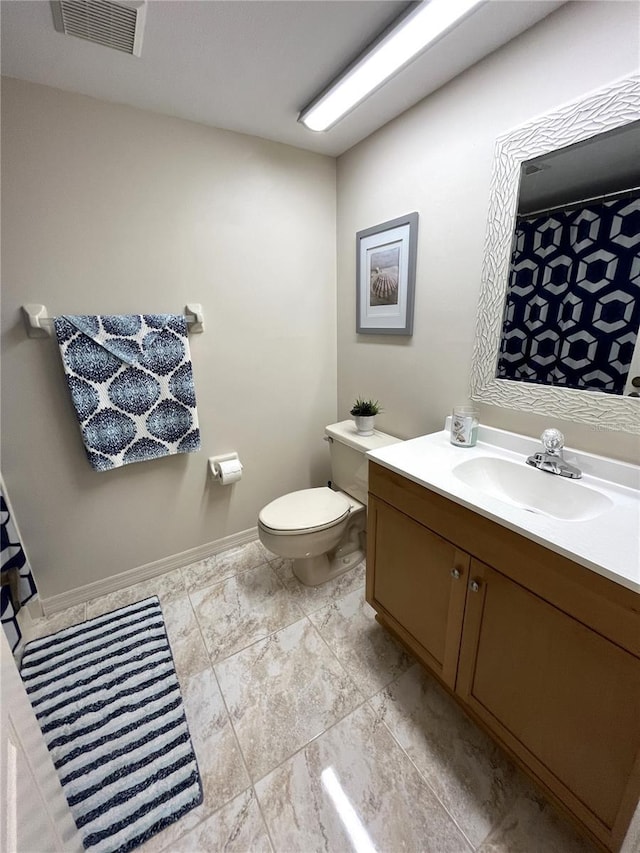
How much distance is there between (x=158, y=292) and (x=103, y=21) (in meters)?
0.83

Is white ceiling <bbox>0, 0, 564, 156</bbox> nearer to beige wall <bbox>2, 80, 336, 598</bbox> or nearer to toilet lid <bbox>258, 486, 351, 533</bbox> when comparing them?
beige wall <bbox>2, 80, 336, 598</bbox>

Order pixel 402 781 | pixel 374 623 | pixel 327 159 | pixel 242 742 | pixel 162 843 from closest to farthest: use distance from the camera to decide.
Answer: pixel 162 843 → pixel 402 781 → pixel 242 742 → pixel 374 623 → pixel 327 159

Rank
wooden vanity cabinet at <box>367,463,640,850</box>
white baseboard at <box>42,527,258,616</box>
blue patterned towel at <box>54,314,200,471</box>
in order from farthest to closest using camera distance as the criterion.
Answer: white baseboard at <box>42,527,258,616</box>, blue patterned towel at <box>54,314,200,471</box>, wooden vanity cabinet at <box>367,463,640,850</box>

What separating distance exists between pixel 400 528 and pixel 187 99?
6.08ft

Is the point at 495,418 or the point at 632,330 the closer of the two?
the point at 632,330

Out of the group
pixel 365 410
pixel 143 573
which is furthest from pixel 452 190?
pixel 143 573

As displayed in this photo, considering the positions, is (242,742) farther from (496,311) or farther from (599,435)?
(496,311)

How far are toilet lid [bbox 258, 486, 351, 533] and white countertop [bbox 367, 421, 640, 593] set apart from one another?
546 millimetres

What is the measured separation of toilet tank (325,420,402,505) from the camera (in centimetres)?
178

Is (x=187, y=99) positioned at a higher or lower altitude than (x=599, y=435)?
higher

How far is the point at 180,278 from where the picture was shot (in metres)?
1.65

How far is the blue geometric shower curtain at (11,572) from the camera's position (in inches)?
53.8

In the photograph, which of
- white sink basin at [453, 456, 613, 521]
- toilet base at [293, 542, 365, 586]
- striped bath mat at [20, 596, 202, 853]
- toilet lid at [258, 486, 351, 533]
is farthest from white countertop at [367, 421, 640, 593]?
striped bath mat at [20, 596, 202, 853]

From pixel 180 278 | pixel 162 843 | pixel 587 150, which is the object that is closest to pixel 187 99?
pixel 180 278
